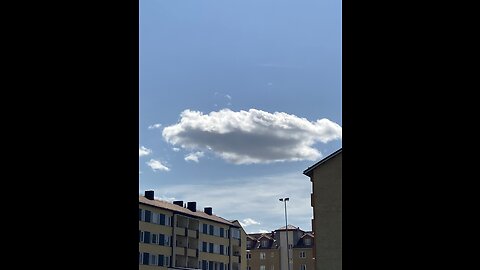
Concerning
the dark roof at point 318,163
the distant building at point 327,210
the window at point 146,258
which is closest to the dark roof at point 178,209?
the window at point 146,258

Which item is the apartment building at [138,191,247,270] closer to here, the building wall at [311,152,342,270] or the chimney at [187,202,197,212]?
the chimney at [187,202,197,212]

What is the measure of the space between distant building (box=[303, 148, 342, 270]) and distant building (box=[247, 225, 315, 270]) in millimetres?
48502

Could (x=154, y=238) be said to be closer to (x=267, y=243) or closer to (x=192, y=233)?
(x=192, y=233)

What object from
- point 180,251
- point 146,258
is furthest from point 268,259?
point 146,258

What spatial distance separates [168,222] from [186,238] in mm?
3004

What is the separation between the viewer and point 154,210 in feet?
170

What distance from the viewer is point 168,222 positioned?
176ft

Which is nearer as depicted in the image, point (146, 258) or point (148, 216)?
point (146, 258)

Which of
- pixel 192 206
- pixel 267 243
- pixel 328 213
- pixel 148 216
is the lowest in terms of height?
pixel 267 243

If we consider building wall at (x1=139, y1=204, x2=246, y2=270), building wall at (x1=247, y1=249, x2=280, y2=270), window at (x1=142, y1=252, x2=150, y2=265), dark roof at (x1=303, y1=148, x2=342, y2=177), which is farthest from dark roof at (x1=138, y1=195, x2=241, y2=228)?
dark roof at (x1=303, y1=148, x2=342, y2=177)
